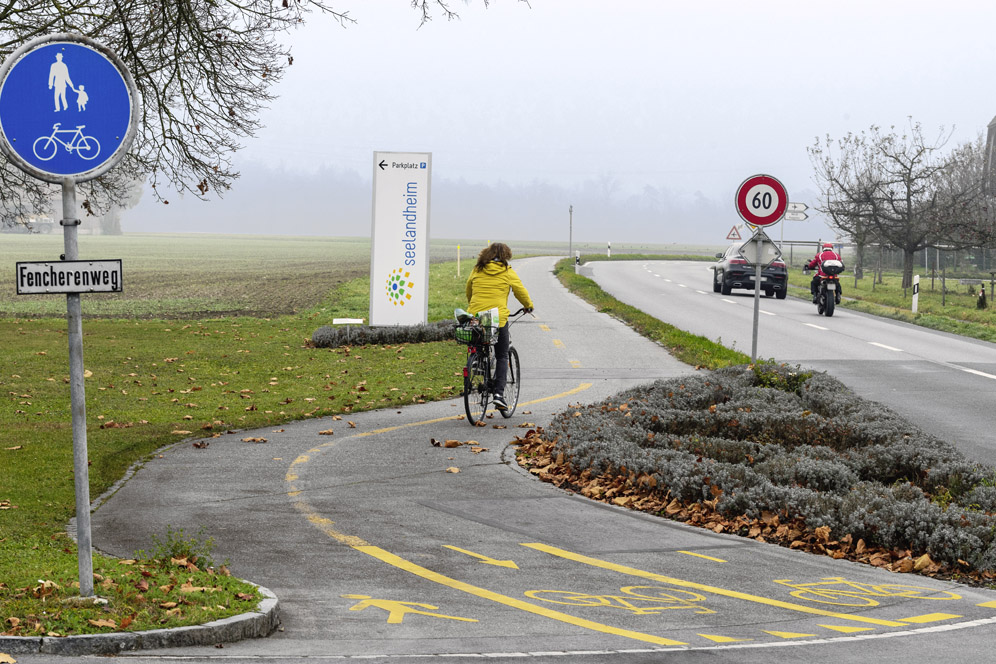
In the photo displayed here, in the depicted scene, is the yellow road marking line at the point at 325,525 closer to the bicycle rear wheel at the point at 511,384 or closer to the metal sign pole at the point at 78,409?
the metal sign pole at the point at 78,409

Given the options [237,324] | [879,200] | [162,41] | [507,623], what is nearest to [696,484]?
[507,623]

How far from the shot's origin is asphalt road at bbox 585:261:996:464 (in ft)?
43.9

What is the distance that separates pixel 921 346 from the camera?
2183 cm

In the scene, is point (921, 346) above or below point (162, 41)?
below

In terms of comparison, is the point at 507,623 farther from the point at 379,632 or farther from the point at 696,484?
the point at 696,484

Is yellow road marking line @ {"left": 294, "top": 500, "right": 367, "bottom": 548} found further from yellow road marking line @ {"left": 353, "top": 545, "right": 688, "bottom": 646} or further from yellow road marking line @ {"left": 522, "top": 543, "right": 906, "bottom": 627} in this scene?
yellow road marking line @ {"left": 522, "top": 543, "right": 906, "bottom": 627}

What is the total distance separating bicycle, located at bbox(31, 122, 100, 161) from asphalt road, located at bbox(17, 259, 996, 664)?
7.37 feet

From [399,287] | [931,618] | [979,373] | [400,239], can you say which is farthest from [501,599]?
[400,239]

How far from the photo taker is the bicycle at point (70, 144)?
16.9ft

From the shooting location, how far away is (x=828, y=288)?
29375mm

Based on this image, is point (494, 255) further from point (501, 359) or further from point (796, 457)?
point (796, 457)

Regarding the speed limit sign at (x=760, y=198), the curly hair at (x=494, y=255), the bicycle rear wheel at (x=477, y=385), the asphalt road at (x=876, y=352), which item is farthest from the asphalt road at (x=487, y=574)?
the speed limit sign at (x=760, y=198)

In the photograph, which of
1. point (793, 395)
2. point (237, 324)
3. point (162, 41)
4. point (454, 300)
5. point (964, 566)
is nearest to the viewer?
point (964, 566)

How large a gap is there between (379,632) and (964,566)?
3770mm
